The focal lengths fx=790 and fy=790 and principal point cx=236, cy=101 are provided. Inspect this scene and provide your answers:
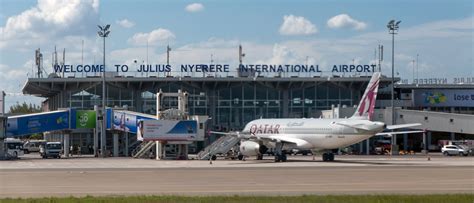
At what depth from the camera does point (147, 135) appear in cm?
7900

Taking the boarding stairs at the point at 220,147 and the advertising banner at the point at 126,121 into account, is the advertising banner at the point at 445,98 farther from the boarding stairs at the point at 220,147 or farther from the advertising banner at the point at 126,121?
the advertising banner at the point at 126,121

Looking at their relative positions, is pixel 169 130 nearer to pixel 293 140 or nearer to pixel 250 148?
pixel 250 148

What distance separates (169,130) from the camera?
3105 inches

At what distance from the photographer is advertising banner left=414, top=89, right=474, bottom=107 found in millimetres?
116250

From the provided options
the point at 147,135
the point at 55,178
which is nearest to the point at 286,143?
the point at 147,135

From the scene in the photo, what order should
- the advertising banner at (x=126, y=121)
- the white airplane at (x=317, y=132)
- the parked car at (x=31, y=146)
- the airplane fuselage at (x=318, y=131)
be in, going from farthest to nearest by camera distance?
the parked car at (x=31, y=146) → the advertising banner at (x=126, y=121) → the white airplane at (x=317, y=132) → the airplane fuselage at (x=318, y=131)

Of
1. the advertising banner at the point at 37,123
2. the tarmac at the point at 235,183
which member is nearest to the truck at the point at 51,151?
the advertising banner at the point at 37,123

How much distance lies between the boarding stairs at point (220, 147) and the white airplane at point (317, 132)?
1.88m

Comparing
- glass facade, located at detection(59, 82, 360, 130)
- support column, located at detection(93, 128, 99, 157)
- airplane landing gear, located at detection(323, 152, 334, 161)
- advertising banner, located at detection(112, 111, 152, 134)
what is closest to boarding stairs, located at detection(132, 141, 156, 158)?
advertising banner, located at detection(112, 111, 152, 134)

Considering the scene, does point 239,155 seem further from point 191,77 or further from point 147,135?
point 191,77

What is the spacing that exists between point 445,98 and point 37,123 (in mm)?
59835

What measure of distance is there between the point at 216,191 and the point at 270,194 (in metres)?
3.06

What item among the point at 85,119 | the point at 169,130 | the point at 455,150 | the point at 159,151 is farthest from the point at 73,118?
the point at 455,150

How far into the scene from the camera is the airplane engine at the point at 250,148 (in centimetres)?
7481
